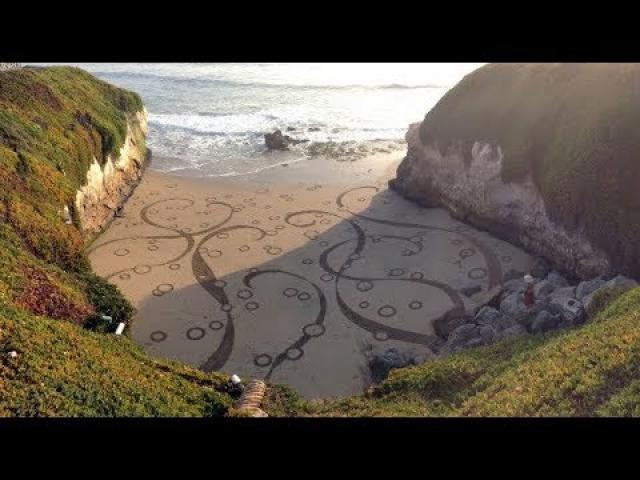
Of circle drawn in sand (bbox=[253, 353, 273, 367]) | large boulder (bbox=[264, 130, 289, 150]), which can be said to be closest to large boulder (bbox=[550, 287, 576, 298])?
circle drawn in sand (bbox=[253, 353, 273, 367])

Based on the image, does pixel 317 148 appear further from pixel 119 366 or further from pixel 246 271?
pixel 119 366

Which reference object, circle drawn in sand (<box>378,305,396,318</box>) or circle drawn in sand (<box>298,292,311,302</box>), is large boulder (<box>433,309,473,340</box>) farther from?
circle drawn in sand (<box>298,292,311,302</box>)

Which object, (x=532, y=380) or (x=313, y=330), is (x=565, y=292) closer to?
(x=532, y=380)

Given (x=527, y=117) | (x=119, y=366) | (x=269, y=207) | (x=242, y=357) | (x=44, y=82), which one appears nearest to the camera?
(x=119, y=366)

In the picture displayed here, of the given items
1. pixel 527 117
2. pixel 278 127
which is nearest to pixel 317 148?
pixel 278 127

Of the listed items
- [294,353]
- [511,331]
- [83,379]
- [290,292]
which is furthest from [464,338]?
[83,379]

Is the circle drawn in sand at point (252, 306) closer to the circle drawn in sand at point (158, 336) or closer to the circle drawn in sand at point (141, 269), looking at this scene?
the circle drawn in sand at point (158, 336)

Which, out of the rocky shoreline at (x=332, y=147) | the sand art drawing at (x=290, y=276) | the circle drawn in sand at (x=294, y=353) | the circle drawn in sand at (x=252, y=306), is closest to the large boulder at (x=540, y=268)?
the sand art drawing at (x=290, y=276)
